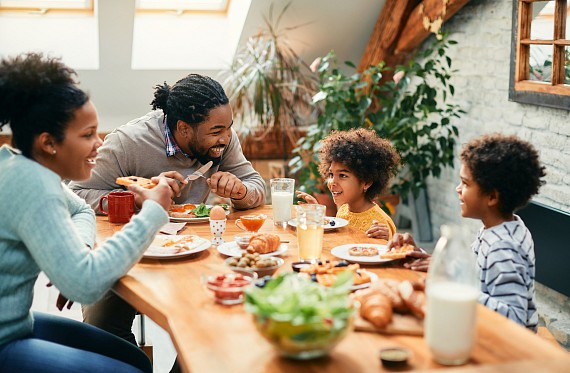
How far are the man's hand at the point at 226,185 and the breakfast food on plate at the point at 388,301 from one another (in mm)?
1092

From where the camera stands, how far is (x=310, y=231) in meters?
1.99

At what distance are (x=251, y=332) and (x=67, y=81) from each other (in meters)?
0.80

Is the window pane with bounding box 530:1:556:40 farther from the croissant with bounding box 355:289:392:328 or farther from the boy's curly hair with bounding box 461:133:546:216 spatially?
the croissant with bounding box 355:289:392:328

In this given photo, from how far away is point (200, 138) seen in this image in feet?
9.00

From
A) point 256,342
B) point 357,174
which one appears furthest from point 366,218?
point 256,342

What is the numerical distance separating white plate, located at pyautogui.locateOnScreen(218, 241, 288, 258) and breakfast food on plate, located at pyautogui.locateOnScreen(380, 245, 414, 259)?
281mm

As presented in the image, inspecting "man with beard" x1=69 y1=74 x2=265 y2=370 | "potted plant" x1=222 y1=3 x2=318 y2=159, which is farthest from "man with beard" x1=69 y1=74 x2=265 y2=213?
"potted plant" x1=222 y1=3 x2=318 y2=159

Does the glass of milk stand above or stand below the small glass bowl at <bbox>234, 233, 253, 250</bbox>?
above

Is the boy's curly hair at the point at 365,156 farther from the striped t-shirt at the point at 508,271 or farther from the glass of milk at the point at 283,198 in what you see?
the striped t-shirt at the point at 508,271

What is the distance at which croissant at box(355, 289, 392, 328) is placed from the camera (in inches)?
58.0

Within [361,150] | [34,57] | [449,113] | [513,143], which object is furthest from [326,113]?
[34,57]

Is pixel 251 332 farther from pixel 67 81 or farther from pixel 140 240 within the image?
pixel 67 81

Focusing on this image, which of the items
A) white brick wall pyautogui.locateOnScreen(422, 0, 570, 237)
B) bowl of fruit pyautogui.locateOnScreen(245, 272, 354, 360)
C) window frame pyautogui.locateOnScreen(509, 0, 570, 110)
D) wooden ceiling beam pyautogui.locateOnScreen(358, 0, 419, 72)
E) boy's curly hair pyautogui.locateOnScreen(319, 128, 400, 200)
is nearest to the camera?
bowl of fruit pyautogui.locateOnScreen(245, 272, 354, 360)

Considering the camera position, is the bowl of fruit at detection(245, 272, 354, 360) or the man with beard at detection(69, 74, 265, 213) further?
the man with beard at detection(69, 74, 265, 213)
